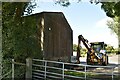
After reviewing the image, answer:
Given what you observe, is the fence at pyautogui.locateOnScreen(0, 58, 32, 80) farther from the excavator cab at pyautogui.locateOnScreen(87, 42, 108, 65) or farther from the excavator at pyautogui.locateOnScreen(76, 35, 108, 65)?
the excavator cab at pyautogui.locateOnScreen(87, 42, 108, 65)

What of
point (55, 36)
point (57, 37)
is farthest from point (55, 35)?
point (57, 37)

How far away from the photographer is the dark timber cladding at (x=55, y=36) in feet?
36.6

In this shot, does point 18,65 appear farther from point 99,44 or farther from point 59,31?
point 99,44

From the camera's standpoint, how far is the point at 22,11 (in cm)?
823

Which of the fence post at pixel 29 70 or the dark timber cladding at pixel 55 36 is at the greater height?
the dark timber cladding at pixel 55 36

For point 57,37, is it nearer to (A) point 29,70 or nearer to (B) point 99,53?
(B) point 99,53

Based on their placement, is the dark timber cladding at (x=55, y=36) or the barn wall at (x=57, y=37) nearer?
the dark timber cladding at (x=55, y=36)

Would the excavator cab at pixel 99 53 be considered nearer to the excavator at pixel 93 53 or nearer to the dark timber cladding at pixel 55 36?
the excavator at pixel 93 53

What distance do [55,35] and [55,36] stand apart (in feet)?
0.19

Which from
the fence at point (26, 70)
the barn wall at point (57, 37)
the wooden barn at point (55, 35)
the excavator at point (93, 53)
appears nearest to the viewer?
the fence at point (26, 70)

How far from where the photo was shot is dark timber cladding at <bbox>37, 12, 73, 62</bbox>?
36.6ft

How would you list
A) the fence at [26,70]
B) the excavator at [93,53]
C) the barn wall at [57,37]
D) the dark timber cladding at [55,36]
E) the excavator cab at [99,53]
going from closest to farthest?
the fence at [26,70] < the dark timber cladding at [55,36] < the barn wall at [57,37] < the excavator at [93,53] < the excavator cab at [99,53]

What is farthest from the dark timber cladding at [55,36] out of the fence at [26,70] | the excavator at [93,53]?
the fence at [26,70]

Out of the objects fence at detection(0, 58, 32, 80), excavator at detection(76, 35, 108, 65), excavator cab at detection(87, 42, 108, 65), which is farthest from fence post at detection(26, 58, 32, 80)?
excavator cab at detection(87, 42, 108, 65)
